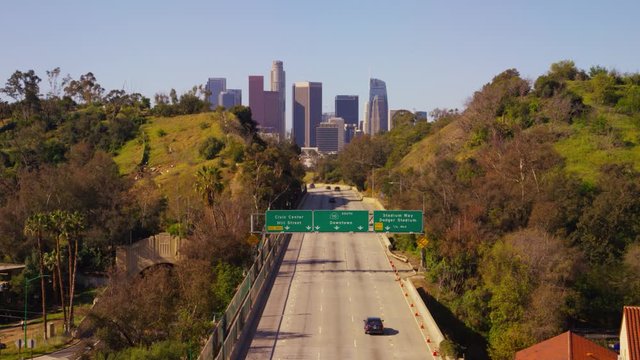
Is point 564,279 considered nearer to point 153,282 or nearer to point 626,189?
point 626,189

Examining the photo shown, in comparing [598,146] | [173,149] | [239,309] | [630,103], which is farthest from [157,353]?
[173,149]

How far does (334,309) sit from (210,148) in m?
55.1

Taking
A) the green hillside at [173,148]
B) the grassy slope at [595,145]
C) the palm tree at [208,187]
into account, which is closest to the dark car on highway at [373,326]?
the palm tree at [208,187]

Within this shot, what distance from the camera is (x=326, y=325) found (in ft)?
134

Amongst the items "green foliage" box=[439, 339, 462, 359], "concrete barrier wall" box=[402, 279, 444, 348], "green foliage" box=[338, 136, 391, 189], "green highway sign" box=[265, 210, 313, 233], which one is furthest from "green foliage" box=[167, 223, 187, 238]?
"green foliage" box=[338, 136, 391, 189]

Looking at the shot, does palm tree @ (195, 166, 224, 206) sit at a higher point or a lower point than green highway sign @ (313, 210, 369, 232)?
higher

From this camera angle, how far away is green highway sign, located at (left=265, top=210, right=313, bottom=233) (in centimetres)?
5400

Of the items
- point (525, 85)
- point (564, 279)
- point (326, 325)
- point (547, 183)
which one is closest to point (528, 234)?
point (564, 279)

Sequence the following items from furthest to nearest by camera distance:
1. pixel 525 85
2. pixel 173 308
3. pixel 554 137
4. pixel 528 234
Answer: pixel 525 85, pixel 554 137, pixel 528 234, pixel 173 308

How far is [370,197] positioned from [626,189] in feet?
178

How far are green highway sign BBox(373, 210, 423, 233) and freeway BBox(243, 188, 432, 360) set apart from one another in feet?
12.0

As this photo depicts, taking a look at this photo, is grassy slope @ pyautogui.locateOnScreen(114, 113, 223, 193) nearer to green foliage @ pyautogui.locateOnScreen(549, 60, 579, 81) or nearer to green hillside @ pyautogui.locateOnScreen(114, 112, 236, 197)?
green hillside @ pyautogui.locateOnScreen(114, 112, 236, 197)

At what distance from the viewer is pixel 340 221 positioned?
53.9m

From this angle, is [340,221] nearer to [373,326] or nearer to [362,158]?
[373,326]
